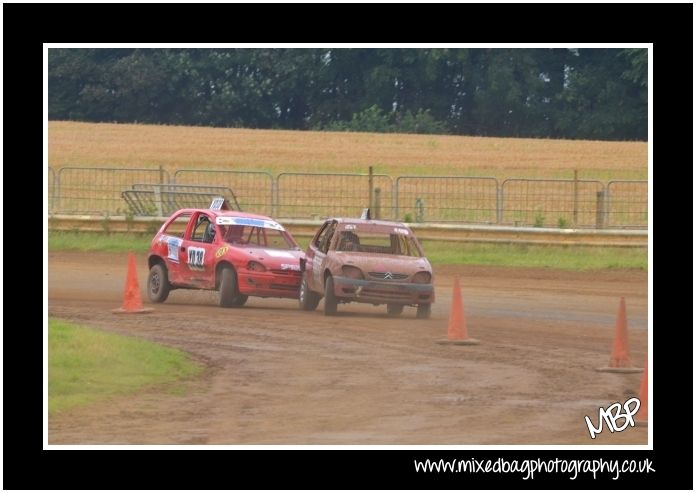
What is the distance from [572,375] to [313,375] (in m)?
2.79

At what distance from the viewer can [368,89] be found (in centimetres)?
6706

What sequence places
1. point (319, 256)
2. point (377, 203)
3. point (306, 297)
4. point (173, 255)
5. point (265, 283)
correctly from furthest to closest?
point (377, 203), point (173, 255), point (306, 297), point (265, 283), point (319, 256)

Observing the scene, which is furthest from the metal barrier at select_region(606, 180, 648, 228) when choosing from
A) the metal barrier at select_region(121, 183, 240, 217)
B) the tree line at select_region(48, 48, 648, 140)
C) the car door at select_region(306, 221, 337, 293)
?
the tree line at select_region(48, 48, 648, 140)

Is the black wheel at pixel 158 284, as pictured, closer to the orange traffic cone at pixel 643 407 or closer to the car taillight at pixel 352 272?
the car taillight at pixel 352 272

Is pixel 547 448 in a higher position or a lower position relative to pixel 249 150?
lower

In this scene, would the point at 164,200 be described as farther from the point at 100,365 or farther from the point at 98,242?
the point at 100,365

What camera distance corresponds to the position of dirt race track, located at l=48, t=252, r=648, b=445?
39.5 feet

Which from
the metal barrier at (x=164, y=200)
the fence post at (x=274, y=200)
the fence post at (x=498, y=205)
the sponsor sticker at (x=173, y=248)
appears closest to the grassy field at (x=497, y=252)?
the metal barrier at (x=164, y=200)

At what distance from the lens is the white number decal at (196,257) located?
20797 mm

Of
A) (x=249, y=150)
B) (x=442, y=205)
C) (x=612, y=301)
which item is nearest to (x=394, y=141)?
(x=249, y=150)

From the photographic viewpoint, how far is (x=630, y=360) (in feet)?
51.7

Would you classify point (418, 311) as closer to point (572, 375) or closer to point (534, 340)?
point (534, 340)

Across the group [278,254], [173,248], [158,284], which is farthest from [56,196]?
[278,254]

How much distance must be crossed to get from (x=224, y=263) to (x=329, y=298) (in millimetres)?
1811
